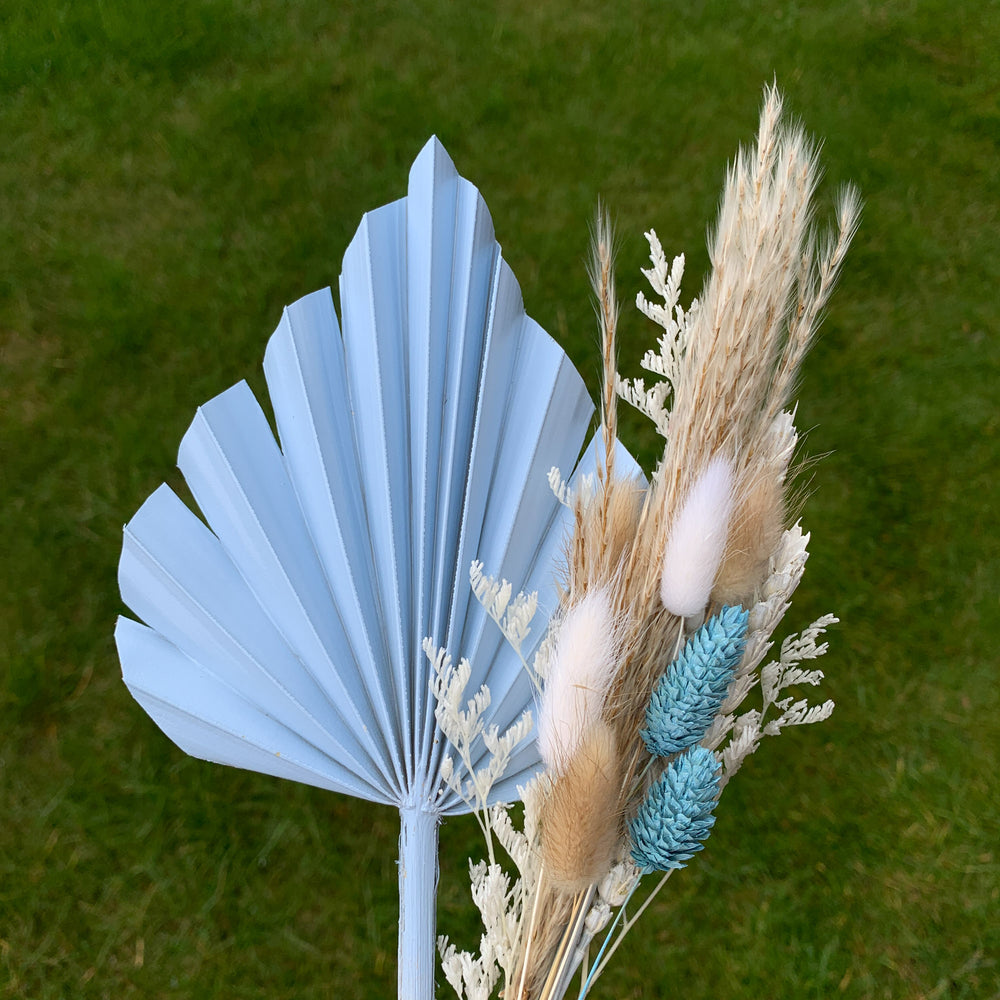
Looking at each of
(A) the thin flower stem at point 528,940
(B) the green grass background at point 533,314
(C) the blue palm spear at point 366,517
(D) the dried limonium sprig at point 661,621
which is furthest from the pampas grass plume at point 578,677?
(B) the green grass background at point 533,314

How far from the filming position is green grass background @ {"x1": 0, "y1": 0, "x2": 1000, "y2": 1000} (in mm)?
1494

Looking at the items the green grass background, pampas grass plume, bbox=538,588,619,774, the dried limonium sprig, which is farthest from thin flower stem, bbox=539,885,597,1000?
the green grass background

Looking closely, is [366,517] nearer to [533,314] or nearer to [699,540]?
[699,540]

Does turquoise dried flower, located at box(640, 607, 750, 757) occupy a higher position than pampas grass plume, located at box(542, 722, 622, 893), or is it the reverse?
turquoise dried flower, located at box(640, 607, 750, 757)

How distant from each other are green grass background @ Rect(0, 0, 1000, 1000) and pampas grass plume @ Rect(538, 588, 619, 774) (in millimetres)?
979

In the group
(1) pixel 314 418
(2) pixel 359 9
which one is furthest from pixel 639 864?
(2) pixel 359 9

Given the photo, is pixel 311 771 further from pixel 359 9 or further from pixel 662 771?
pixel 359 9

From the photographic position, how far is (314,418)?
44.1 inches

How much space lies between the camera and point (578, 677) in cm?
66

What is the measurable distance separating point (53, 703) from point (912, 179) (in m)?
2.39

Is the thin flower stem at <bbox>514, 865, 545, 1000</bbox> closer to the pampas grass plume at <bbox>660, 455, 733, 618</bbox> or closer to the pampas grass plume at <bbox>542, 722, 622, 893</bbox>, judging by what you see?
the pampas grass plume at <bbox>542, 722, 622, 893</bbox>

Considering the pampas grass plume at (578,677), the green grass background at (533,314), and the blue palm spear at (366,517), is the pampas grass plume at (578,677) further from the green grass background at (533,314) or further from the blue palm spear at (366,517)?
the green grass background at (533,314)

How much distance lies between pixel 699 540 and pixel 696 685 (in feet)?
0.40

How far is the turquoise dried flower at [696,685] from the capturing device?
641 millimetres
